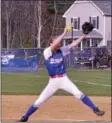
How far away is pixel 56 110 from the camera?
12703 mm

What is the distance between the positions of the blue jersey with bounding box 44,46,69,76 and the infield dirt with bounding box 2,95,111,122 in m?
1.59

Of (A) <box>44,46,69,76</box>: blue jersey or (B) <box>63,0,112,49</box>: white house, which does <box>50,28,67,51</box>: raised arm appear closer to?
(A) <box>44,46,69,76</box>: blue jersey

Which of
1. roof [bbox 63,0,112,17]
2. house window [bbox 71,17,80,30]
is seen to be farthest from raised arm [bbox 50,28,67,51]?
house window [bbox 71,17,80,30]

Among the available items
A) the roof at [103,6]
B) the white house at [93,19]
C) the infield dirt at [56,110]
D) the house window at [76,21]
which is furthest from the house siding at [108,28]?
the infield dirt at [56,110]

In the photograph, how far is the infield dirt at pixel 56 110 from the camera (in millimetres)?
10906

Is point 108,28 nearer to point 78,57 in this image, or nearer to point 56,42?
point 78,57

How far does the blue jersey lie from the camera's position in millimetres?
9180

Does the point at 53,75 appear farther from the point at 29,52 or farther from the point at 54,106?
the point at 29,52

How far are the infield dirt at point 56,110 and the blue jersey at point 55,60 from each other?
5.23 ft

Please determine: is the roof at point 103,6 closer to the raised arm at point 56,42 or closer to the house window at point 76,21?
the house window at point 76,21

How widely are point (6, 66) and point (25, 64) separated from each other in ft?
4.83

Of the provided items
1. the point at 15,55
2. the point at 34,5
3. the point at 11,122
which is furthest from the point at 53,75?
the point at 34,5

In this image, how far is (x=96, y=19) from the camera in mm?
54844

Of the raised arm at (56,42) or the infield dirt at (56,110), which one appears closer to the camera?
the raised arm at (56,42)
